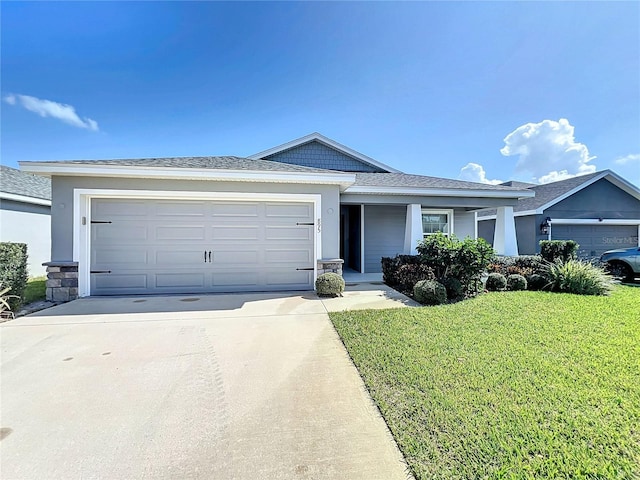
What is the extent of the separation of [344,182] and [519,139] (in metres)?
18.3

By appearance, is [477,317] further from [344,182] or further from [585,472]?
[344,182]

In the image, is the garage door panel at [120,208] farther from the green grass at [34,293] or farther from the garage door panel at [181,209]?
the green grass at [34,293]

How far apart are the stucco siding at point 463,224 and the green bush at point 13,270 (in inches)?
559

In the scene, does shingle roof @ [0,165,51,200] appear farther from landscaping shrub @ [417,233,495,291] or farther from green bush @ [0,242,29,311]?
landscaping shrub @ [417,233,495,291]

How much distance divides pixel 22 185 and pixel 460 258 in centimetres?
1704

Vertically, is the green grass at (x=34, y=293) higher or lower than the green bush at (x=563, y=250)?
lower

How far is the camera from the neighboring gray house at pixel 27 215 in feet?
34.7

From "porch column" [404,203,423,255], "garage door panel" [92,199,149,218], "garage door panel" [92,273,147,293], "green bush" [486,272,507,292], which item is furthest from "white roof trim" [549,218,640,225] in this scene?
"garage door panel" [92,273,147,293]

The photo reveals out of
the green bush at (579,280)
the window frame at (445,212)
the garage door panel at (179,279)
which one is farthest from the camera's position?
the window frame at (445,212)

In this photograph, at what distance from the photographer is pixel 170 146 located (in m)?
14.4

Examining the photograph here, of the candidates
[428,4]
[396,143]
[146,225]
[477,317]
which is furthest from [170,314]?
[396,143]

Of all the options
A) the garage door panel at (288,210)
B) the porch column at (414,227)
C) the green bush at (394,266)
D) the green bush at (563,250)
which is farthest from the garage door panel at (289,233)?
the green bush at (563,250)

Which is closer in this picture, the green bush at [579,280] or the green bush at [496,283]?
the green bush at [579,280]

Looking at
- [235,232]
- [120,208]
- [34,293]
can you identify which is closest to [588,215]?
[235,232]
